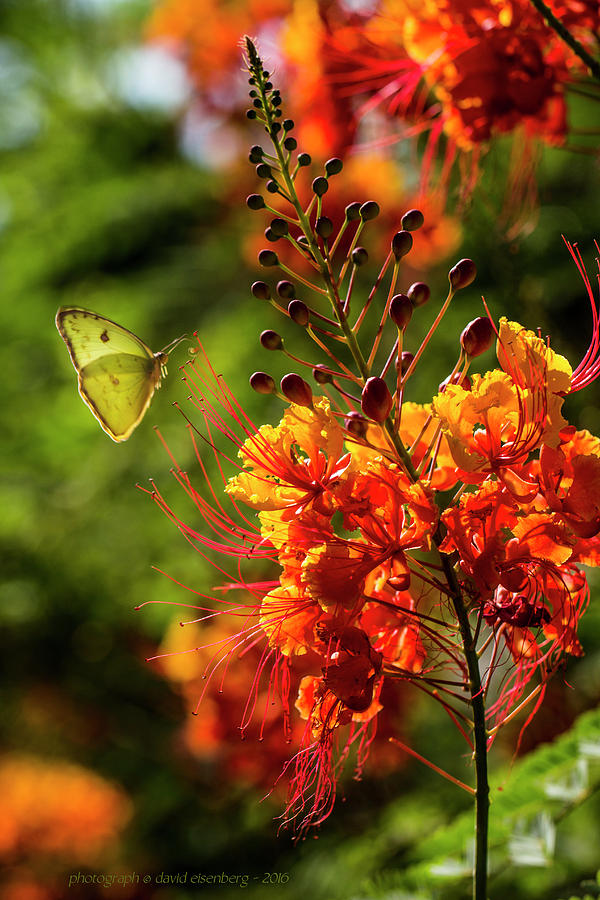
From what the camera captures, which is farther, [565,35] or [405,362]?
[565,35]

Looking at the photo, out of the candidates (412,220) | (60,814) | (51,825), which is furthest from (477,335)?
(51,825)

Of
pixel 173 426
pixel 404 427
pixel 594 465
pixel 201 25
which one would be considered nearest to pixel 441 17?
pixel 404 427

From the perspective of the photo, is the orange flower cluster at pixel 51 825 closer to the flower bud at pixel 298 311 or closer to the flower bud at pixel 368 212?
the flower bud at pixel 298 311

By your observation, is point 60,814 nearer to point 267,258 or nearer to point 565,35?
point 267,258

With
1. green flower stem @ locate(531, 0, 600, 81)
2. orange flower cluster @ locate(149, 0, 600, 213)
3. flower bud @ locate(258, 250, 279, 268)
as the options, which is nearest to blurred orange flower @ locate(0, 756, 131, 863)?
orange flower cluster @ locate(149, 0, 600, 213)

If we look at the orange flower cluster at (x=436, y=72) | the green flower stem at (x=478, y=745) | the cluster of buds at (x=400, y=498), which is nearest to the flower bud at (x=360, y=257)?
the cluster of buds at (x=400, y=498)
